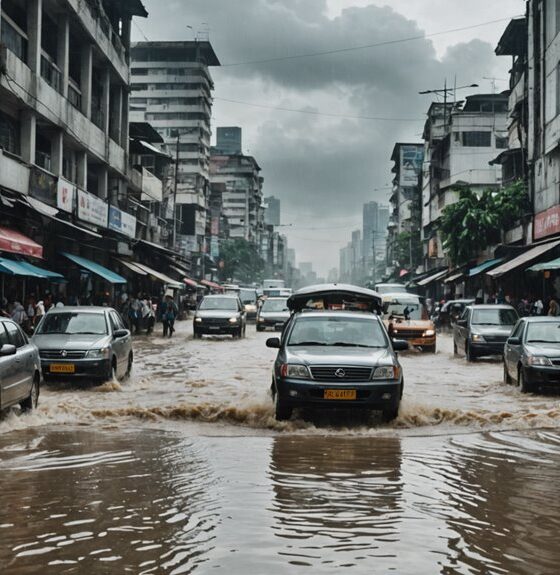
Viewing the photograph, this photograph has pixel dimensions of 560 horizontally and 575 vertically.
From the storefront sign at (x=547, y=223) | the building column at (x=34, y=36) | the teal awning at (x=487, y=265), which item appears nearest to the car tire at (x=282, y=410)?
the building column at (x=34, y=36)

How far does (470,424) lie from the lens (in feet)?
37.9

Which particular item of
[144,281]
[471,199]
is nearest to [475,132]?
[471,199]

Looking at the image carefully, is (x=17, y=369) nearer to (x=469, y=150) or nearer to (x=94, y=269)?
(x=94, y=269)

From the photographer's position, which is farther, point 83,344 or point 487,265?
point 487,265

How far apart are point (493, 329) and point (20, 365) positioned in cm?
1484

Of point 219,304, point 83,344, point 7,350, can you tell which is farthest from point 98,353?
point 219,304

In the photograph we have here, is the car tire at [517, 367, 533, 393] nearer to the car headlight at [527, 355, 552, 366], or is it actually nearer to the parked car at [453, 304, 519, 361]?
the car headlight at [527, 355, 552, 366]

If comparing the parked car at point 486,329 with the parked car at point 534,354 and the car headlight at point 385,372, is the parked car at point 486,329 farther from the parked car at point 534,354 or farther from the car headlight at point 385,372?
the car headlight at point 385,372

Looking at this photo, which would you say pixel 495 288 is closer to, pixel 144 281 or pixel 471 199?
pixel 471 199

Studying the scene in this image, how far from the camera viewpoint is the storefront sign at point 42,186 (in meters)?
27.0

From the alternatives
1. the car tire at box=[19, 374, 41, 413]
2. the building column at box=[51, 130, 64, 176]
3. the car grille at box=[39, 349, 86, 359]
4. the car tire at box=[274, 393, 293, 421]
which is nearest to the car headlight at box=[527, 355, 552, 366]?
the car tire at box=[274, 393, 293, 421]

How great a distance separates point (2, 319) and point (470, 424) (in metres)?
6.53

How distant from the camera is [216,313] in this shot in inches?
1337

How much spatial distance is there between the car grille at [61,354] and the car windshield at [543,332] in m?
7.93
